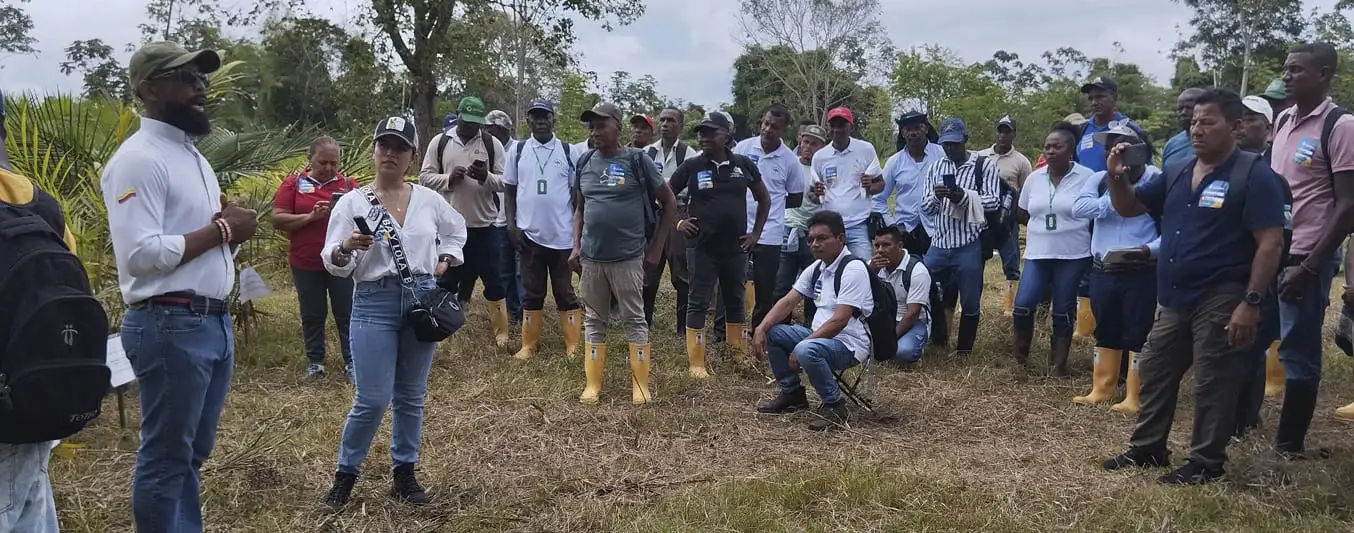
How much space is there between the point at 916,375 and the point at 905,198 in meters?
1.73

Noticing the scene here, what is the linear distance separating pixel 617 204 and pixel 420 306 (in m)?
2.28

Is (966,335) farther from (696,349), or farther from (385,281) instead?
(385,281)

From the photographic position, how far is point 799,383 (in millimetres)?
6062

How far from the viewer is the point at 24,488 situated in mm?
2479

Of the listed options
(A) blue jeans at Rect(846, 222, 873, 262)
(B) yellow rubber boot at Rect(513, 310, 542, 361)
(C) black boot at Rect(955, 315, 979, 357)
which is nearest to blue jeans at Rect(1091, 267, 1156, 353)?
(C) black boot at Rect(955, 315, 979, 357)

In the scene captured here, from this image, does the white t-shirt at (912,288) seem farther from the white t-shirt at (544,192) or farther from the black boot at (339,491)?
the black boot at (339,491)

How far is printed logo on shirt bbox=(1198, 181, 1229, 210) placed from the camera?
434cm

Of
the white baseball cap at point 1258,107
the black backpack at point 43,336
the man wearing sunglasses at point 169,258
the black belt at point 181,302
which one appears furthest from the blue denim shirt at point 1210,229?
the black backpack at point 43,336

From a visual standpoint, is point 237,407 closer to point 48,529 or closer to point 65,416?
point 48,529

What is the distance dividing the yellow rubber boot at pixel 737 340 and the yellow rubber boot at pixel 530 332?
1481mm

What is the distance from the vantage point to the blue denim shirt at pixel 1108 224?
19.9 ft

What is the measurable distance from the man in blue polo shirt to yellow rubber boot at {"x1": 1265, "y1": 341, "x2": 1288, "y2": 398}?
2.32m

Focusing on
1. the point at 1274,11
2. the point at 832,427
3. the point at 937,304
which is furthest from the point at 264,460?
the point at 1274,11

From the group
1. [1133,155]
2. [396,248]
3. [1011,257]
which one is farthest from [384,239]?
[1011,257]
